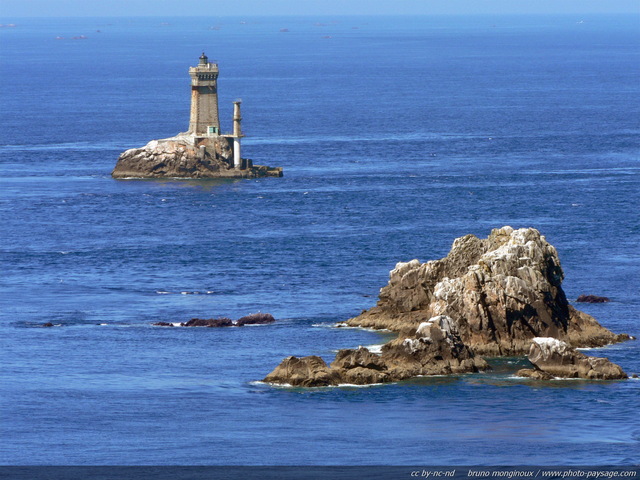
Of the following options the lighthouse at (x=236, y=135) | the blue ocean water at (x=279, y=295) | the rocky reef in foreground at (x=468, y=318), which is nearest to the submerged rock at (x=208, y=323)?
the blue ocean water at (x=279, y=295)

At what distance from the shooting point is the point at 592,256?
107188 millimetres

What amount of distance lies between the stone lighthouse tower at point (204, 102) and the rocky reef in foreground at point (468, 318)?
77.6 metres

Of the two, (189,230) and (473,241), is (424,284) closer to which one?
(473,241)

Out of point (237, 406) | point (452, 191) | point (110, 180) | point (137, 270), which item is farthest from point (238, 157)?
point (237, 406)

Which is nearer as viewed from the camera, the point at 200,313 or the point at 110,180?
the point at 200,313

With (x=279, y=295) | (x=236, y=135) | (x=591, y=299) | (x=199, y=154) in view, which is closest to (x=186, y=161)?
(x=199, y=154)

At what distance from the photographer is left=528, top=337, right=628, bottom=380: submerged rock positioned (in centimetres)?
7069

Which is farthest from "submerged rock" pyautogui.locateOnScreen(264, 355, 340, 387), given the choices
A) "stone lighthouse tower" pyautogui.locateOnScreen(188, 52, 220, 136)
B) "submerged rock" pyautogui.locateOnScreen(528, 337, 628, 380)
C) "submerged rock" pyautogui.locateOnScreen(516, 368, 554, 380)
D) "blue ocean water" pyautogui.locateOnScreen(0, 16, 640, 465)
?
"stone lighthouse tower" pyautogui.locateOnScreen(188, 52, 220, 136)

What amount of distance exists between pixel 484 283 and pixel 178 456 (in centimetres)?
2401

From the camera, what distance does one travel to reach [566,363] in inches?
2815

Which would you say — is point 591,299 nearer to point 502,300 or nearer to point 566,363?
point 502,300

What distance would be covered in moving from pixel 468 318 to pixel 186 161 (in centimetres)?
8692

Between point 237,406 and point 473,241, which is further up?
point 473,241

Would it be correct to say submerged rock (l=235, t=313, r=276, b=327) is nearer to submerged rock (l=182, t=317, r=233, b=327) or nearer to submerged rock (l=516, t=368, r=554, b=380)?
submerged rock (l=182, t=317, r=233, b=327)
